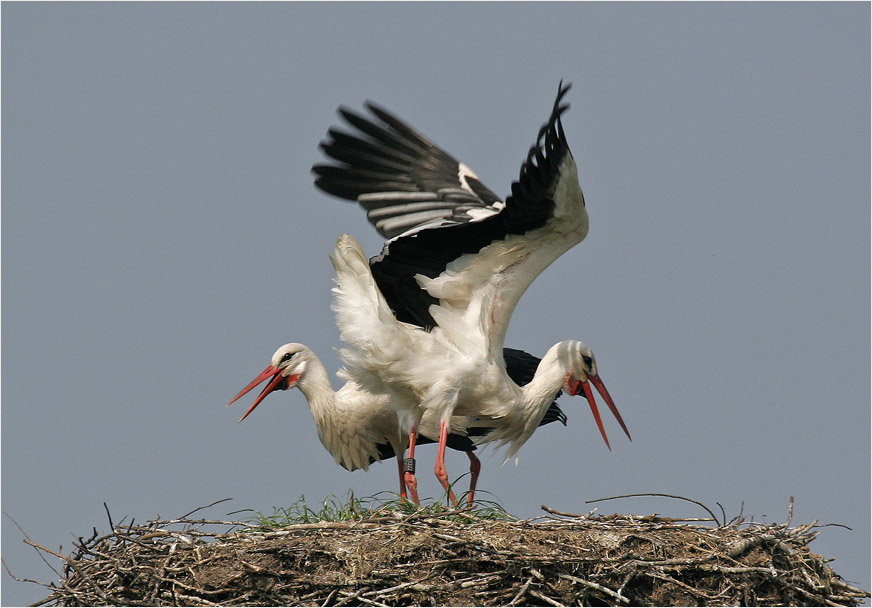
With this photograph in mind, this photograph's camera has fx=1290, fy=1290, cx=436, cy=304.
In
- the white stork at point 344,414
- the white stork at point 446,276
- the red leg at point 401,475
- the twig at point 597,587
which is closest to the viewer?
the twig at point 597,587

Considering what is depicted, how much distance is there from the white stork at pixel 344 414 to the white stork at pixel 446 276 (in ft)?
1.80

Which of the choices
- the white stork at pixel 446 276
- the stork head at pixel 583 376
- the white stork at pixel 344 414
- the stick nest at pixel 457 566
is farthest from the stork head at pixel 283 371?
the stick nest at pixel 457 566

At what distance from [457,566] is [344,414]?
2.72 metres

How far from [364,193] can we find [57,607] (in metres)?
3.51

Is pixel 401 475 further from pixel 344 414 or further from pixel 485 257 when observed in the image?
pixel 485 257

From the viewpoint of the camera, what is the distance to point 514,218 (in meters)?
7.63

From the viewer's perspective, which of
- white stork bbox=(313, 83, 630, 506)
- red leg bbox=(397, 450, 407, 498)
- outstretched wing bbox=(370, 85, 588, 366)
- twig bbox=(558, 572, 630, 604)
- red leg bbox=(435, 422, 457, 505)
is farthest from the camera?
red leg bbox=(397, 450, 407, 498)

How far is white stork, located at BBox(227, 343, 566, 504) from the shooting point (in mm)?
9195

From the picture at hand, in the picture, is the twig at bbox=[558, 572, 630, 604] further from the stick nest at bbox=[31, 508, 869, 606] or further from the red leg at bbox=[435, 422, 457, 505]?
the red leg at bbox=[435, 422, 457, 505]

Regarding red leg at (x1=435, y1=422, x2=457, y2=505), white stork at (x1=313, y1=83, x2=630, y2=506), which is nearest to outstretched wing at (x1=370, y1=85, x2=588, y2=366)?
white stork at (x1=313, y1=83, x2=630, y2=506)

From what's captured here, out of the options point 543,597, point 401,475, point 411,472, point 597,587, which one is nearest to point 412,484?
point 411,472

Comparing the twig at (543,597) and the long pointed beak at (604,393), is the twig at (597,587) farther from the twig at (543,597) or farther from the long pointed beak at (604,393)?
the long pointed beak at (604,393)

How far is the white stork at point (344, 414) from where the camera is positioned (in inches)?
362

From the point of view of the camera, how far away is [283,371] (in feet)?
30.6
